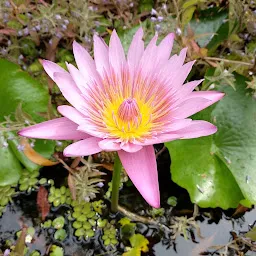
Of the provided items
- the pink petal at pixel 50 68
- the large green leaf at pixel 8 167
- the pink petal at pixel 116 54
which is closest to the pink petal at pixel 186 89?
the pink petal at pixel 116 54

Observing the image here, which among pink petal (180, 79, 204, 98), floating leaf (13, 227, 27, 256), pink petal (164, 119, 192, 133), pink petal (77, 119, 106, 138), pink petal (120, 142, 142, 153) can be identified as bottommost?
floating leaf (13, 227, 27, 256)

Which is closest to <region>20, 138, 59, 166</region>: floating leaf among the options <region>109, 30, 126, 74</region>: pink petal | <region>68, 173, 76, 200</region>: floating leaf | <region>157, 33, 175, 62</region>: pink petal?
<region>68, 173, 76, 200</region>: floating leaf

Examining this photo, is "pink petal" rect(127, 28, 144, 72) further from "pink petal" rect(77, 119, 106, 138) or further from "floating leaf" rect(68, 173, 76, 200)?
"floating leaf" rect(68, 173, 76, 200)

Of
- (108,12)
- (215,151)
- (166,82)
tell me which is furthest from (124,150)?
(108,12)

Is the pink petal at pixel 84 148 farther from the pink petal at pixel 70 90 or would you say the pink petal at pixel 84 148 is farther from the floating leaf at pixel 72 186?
the floating leaf at pixel 72 186

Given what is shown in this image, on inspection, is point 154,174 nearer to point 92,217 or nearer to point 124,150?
point 124,150

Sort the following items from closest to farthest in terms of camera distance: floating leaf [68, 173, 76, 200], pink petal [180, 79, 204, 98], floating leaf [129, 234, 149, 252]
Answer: pink petal [180, 79, 204, 98] → floating leaf [68, 173, 76, 200] → floating leaf [129, 234, 149, 252]
